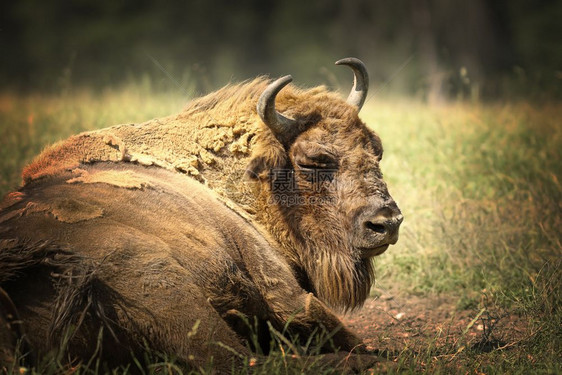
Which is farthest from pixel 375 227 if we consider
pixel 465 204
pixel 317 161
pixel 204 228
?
pixel 465 204

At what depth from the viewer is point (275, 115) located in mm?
4297

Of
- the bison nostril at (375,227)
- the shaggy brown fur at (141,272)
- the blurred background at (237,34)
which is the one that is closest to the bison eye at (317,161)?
the bison nostril at (375,227)

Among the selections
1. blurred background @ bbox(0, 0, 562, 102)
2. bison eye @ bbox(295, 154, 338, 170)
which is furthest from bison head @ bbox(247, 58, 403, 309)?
blurred background @ bbox(0, 0, 562, 102)

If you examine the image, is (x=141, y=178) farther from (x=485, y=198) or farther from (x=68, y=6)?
(x=68, y=6)

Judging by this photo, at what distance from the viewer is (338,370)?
3.38 metres

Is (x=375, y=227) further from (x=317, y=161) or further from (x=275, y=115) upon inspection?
(x=275, y=115)

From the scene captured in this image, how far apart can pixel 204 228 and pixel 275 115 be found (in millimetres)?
1066

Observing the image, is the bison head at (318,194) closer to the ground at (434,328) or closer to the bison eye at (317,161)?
the bison eye at (317,161)

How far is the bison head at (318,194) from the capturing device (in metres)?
4.29

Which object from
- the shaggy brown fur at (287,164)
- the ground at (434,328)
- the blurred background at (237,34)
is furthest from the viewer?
the blurred background at (237,34)

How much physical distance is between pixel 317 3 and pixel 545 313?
119 feet

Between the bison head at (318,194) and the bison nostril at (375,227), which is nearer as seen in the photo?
the bison nostril at (375,227)

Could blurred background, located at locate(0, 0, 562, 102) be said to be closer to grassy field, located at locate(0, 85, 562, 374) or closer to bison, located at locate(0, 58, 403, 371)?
grassy field, located at locate(0, 85, 562, 374)

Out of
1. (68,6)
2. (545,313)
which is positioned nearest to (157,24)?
(68,6)
